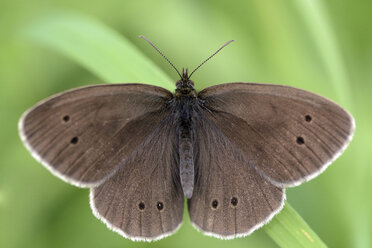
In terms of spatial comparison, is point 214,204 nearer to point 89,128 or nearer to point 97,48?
point 89,128

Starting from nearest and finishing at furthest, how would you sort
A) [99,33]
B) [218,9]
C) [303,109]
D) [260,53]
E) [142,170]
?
1. [303,109]
2. [142,170]
3. [99,33]
4. [260,53]
5. [218,9]

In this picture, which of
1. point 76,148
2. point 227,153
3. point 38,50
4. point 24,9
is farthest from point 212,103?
point 24,9

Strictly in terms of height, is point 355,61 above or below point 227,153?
above

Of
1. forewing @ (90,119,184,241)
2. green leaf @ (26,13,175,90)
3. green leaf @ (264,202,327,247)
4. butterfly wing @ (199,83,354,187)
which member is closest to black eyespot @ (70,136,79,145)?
forewing @ (90,119,184,241)

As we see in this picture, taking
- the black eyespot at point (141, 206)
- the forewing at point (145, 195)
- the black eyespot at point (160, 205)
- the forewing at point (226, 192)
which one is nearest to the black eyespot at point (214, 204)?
the forewing at point (226, 192)

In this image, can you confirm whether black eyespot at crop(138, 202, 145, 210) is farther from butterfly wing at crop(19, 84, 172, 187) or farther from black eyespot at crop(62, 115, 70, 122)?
black eyespot at crop(62, 115, 70, 122)

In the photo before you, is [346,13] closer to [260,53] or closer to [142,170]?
[260,53]
